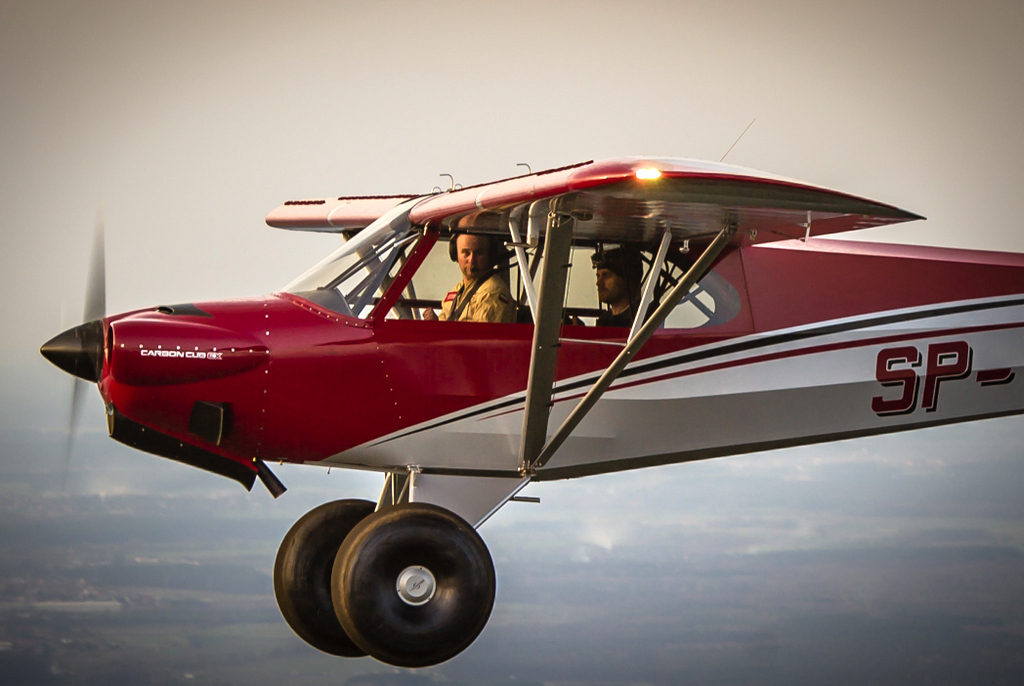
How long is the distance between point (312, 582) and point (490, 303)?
2.50m

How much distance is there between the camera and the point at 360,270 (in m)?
8.55

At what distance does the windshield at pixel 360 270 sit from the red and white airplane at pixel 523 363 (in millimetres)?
16

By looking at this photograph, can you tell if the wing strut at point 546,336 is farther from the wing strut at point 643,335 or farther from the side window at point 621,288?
the side window at point 621,288

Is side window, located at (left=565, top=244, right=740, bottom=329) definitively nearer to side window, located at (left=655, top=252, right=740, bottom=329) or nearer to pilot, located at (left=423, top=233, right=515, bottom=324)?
side window, located at (left=655, top=252, right=740, bottom=329)

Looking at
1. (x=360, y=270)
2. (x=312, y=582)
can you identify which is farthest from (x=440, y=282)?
(x=312, y=582)

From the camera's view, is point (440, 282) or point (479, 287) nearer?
point (479, 287)

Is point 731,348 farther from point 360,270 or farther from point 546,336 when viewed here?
point 360,270

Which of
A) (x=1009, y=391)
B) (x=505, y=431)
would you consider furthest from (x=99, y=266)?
(x=1009, y=391)

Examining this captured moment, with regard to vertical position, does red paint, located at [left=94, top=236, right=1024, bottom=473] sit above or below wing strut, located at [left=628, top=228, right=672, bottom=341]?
below

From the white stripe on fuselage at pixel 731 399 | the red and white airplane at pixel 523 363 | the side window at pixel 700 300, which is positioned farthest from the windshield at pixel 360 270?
the side window at pixel 700 300

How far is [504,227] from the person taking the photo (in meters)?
8.65

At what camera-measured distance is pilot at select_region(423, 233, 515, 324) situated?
338 inches

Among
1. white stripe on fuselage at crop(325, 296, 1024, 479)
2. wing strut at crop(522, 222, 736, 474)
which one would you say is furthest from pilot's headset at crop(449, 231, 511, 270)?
white stripe on fuselage at crop(325, 296, 1024, 479)

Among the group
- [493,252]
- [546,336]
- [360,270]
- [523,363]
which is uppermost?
[493,252]
